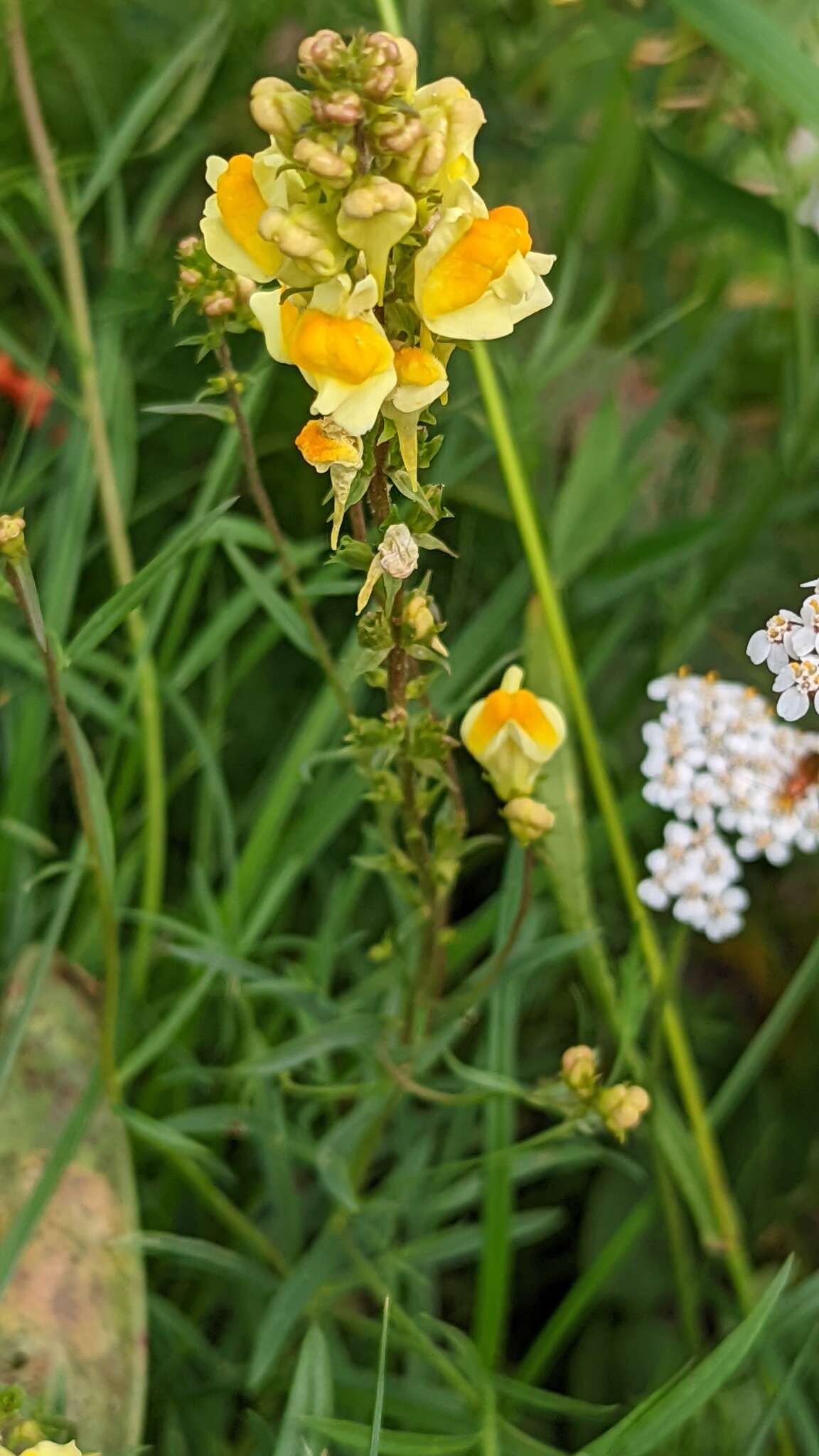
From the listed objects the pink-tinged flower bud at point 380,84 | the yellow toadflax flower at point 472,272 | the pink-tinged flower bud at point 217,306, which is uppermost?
the pink-tinged flower bud at point 380,84

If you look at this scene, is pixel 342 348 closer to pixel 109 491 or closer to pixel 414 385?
pixel 414 385

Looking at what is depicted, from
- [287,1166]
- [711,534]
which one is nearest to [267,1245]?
[287,1166]

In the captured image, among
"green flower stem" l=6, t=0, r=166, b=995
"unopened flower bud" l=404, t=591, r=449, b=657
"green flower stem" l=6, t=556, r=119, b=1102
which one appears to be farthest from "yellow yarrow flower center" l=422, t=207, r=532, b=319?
"green flower stem" l=6, t=0, r=166, b=995

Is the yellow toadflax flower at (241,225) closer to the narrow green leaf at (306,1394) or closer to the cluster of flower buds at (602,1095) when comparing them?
the cluster of flower buds at (602,1095)

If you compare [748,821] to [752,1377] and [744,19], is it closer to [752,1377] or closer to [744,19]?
[752,1377]

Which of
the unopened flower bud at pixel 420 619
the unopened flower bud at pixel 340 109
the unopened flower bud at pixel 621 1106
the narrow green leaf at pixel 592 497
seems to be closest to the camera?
the unopened flower bud at pixel 340 109

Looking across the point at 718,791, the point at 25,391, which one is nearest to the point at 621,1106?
the point at 718,791

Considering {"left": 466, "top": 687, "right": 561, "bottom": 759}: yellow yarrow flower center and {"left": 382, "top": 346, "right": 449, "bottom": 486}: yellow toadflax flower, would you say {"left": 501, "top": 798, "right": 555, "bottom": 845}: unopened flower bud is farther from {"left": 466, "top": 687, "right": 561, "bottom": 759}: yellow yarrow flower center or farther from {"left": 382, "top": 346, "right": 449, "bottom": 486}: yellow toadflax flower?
{"left": 382, "top": 346, "right": 449, "bottom": 486}: yellow toadflax flower

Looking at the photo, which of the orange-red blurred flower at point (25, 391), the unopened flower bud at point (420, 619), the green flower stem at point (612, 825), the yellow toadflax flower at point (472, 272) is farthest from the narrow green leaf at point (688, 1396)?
the orange-red blurred flower at point (25, 391)
